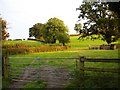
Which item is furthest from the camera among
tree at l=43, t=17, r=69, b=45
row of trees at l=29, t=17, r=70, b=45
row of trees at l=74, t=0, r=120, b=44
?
tree at l=43, t=17, r=69, b=45

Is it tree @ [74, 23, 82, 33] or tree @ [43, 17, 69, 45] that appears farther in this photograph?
tree @ [43, 17, 69, 45]

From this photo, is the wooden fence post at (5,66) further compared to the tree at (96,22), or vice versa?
the tree at (96,22)

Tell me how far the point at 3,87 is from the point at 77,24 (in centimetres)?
3823

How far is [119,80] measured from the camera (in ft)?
36.9

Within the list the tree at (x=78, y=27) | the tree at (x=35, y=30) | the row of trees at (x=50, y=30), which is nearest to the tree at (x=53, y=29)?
the row of trees at (x=50, y=30)

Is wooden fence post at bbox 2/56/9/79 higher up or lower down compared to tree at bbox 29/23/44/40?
lower down

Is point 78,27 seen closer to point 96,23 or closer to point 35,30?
point 96,23

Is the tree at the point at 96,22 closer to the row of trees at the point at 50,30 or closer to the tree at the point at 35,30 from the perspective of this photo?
the row of trees at the point at 50,30

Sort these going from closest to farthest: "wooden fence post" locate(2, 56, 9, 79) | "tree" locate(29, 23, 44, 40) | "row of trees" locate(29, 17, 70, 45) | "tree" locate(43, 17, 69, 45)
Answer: "wooden fence post" locate(2, 56, 9, 79) < "row of trees" locate(29, 17, 70, 45) < "tree" locate(43, 17, 69, 45) < "tree" locate(29, 23, 44, 40)

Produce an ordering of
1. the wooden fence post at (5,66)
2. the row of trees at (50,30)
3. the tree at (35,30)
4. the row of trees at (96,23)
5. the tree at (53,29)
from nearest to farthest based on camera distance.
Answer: the wooden fence post at (5,66)
the row of trees at (96,23)
the row of trees at (50,30)
the tree at (53,29)
the tree at (35,30)

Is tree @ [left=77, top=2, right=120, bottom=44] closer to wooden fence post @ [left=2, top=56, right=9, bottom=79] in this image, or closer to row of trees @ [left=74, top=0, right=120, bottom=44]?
row of trees @ [left=74, top=0, right=120, bottom=44]

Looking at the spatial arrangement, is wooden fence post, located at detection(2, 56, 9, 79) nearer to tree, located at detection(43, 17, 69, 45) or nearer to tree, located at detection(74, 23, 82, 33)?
tree, located at detection(74, 23, 82, 33)

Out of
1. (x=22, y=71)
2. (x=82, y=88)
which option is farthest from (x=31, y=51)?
(x=82, y=88)

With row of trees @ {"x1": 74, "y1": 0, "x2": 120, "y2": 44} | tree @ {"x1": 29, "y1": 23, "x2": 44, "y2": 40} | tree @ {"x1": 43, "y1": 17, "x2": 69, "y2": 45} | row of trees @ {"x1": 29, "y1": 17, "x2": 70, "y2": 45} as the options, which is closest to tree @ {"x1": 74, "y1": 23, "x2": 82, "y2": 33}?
row of trees @ {"x1": 74, "y1": 0, "x2": 120, "y2": 44}
